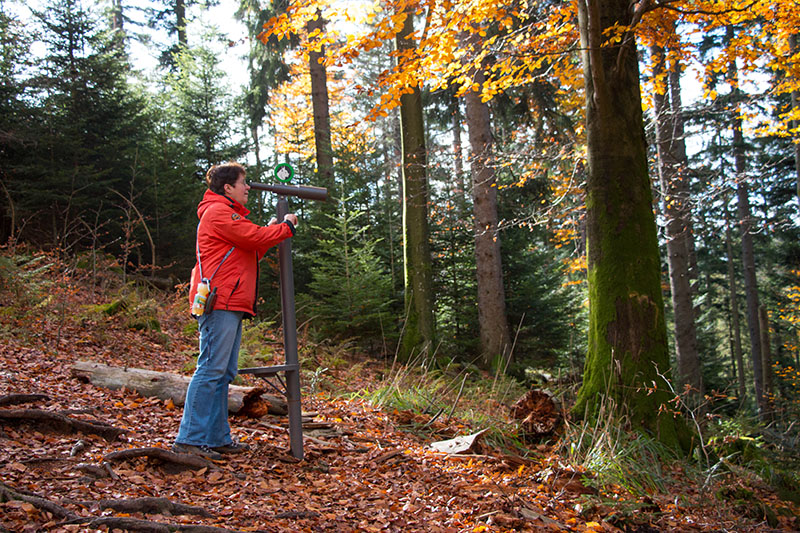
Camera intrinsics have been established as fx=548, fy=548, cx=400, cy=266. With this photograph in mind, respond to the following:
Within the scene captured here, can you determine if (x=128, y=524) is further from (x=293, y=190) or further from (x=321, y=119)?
(x=321, y=119)

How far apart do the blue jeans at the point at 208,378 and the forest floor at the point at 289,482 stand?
0.23m

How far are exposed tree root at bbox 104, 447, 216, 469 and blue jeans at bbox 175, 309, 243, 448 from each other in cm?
16

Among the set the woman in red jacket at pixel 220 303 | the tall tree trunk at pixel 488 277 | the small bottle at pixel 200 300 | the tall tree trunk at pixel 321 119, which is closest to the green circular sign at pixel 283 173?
the woman in red jacket at pixel 220 303

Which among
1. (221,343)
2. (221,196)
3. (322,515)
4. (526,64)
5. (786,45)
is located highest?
(786,45)

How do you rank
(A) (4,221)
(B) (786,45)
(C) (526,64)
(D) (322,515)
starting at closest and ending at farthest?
(D) (322,515) < (C) (526,64) < (B) (786,45) < (A) (4,221)

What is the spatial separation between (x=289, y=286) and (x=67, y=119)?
1028 cm

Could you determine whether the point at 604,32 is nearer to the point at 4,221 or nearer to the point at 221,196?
the point at 221,196

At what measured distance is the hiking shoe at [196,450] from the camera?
3.76 metres

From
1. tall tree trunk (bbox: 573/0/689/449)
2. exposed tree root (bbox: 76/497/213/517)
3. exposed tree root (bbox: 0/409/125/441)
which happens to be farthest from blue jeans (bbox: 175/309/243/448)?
tall tree trunk (bbox: 573/0/689/449)

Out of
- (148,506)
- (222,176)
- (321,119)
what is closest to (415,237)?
(321,119)

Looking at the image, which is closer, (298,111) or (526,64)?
(526,64)

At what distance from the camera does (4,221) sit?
1124cm

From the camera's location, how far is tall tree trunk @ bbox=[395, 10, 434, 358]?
32.5 ft

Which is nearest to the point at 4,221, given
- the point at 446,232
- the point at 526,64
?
the point at 446,232
